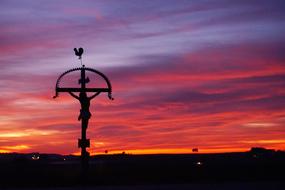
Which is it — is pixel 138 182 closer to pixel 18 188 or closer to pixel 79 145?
pixel 79 145

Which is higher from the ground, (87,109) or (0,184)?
(87,109)

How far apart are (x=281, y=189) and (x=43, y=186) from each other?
10.6 metres

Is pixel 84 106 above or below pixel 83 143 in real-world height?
above

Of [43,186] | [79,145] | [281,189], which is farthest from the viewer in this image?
[79,145]

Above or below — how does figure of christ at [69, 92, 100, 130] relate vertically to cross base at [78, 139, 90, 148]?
above

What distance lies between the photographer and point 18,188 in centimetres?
2517

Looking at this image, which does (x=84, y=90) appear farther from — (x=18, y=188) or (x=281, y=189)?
(x=281, y=189)

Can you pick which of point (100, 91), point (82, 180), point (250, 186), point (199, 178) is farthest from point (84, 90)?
point (250, 186)

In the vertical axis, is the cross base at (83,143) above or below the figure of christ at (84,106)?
below

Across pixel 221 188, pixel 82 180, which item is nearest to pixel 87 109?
pixel 82 180

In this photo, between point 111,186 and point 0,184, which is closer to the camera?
point 111,186

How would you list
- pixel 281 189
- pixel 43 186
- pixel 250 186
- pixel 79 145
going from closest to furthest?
pixel 281 189
pixel 250 186
pixel 43 186
pixel 79 145

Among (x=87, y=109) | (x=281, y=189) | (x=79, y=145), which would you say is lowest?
(x=281, y=189)

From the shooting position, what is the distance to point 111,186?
82.9ft
